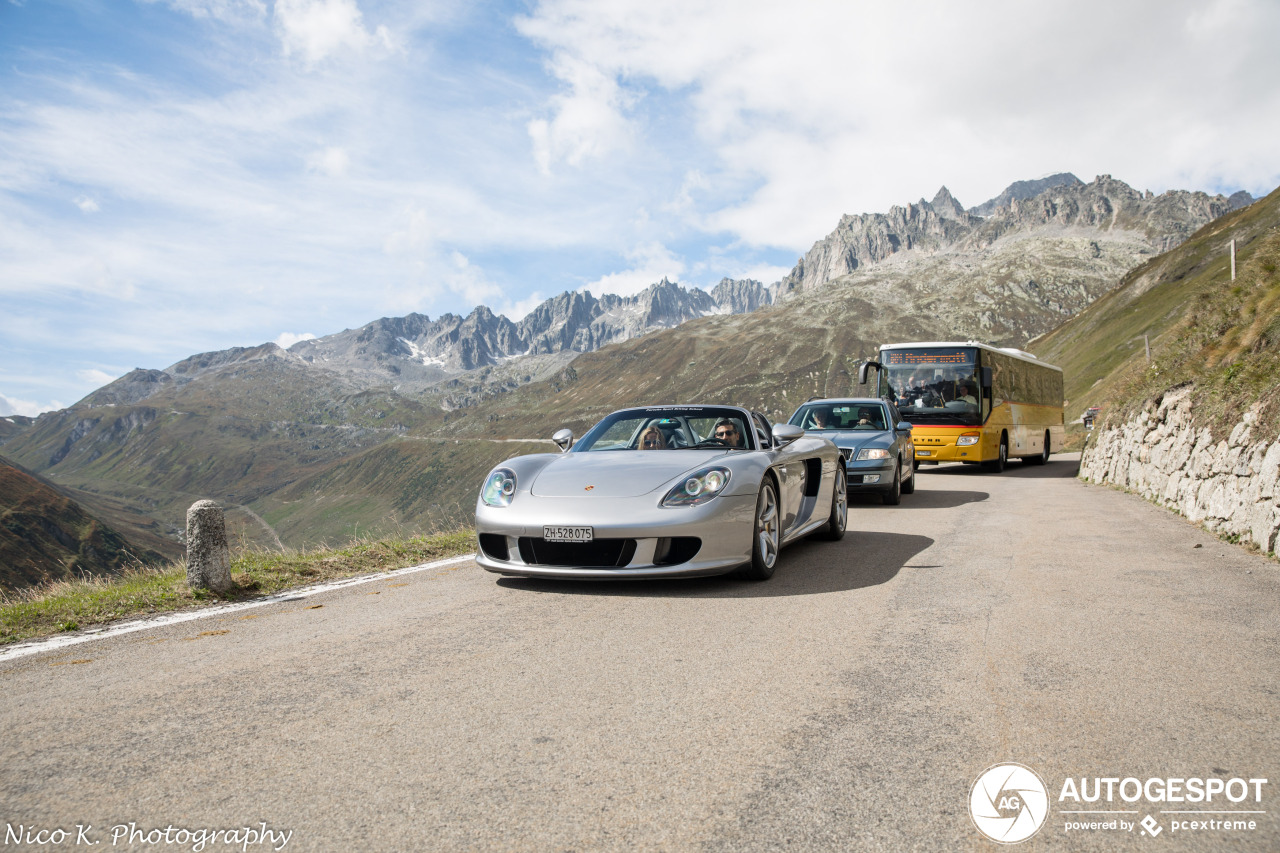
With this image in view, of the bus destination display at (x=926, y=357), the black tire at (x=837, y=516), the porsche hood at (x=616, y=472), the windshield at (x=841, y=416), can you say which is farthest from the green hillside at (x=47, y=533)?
the porsche hood at (x=616, y=472)

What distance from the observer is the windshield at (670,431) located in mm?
6793

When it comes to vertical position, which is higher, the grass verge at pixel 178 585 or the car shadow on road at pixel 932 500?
the grass verge at pixel 178 585

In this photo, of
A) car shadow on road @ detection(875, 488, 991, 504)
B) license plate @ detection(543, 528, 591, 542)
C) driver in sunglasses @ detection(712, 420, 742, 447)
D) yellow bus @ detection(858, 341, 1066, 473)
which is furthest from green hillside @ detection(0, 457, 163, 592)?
license plate @ detection(543, 528, 591, 542)

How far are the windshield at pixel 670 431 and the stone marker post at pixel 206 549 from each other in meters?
2.85

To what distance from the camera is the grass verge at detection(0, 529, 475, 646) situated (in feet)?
16.3

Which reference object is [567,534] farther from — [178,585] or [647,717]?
[178,585]

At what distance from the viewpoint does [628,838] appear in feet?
7.14

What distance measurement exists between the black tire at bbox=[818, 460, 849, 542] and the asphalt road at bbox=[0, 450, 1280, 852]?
2.46 meters

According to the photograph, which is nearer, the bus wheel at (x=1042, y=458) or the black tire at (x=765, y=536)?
the black tire at (x=765, y=536)

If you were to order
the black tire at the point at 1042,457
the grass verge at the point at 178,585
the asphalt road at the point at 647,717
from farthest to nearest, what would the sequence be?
the black tire at the point at 1042,457 → the grass verge at the point at 178,585 → the asphalt road at the point at 647,717

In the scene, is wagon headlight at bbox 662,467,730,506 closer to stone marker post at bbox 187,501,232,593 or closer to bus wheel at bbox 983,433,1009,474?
stone marker post at bbox 187,501,232,593

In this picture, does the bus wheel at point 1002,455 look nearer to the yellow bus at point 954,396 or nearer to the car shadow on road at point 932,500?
the yellow bus at point 954,396

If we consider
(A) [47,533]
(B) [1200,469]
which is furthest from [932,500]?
(A) [47,533]

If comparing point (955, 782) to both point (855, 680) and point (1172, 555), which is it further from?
point (1172, 555)
